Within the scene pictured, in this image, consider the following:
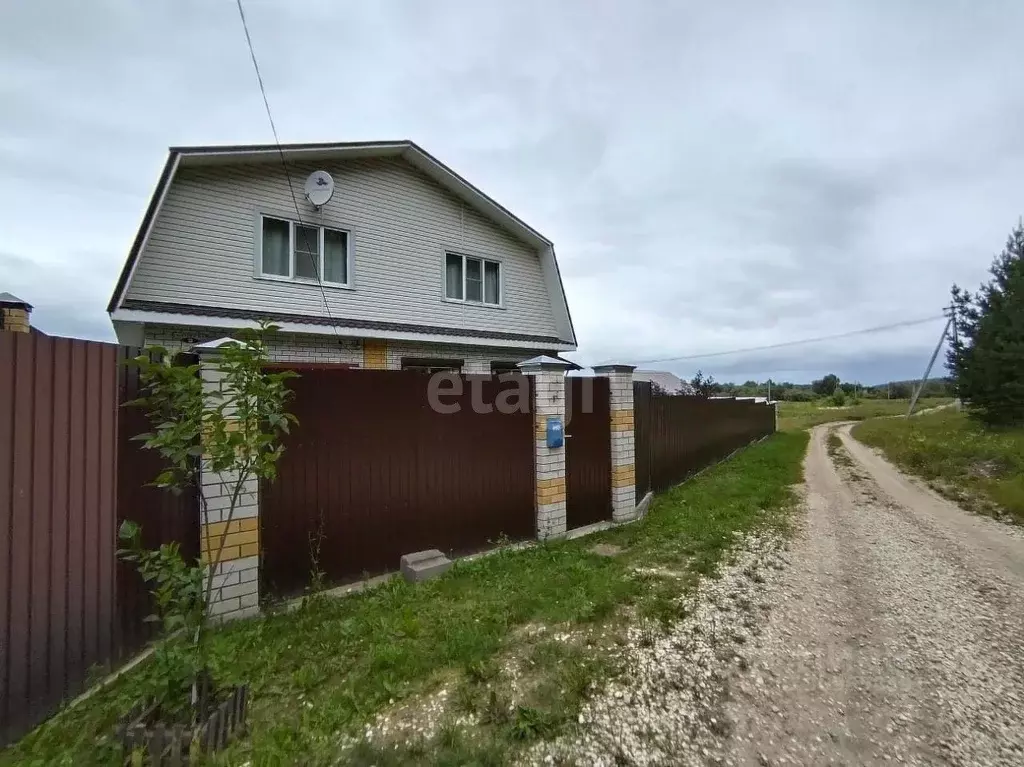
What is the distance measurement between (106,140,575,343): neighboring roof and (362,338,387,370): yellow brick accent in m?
3.70

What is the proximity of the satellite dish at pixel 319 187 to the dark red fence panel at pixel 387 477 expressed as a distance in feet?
19.1

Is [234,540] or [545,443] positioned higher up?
[545,443]

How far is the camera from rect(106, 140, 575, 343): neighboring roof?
23.4ft

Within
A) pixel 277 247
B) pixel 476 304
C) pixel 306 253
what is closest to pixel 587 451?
pixel 476 304

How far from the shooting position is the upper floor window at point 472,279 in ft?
34.6

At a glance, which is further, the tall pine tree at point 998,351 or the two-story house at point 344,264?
the tall pine tree at point 998,351

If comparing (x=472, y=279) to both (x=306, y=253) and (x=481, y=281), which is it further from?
(x=306, y=253)

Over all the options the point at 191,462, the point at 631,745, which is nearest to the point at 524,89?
the point at 191,462

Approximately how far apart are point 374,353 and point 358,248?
7.08ft

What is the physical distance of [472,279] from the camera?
35.7ft

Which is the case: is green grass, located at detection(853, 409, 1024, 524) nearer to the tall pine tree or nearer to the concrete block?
the tall pine tree

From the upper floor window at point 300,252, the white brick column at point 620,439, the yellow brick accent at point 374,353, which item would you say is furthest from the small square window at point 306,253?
the white brick column at point 620,439

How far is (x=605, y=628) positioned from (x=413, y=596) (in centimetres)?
155

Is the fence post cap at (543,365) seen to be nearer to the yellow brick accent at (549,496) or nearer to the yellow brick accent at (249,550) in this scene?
the yellow brick accent at (549,496)
